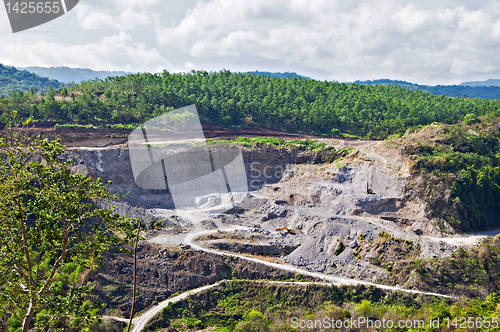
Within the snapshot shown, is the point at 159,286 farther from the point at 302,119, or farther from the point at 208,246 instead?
the point at 302,119

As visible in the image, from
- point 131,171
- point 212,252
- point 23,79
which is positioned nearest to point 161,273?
point 212,252

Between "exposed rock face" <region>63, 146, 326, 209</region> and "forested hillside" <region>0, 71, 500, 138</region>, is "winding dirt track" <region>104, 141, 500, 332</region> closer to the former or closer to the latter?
"exposed rock face" <region>63, 146, 326, 209</region>

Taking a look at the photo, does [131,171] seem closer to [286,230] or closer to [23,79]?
[286,230]

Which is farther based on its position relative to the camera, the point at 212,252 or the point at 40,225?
the point at 212,252

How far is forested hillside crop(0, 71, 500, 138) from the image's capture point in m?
60.0

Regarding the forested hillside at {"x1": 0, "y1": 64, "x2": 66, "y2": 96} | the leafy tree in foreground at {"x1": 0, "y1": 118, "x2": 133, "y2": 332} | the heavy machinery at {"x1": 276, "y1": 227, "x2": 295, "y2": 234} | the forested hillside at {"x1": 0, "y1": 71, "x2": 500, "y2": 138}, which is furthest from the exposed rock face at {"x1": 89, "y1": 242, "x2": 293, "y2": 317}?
the forested hillside at {"x1": 0, "y1": 64, "x2": 66, "y2": 96}

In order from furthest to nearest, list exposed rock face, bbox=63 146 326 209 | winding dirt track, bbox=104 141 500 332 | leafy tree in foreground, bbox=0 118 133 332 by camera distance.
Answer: exposed rock face, bbox=63 146 326 209 → winding dirt track, bbox=104 141 500 332 → leafy tree in foreground, bbox=0 118 133 332

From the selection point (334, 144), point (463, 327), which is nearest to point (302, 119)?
point (334, 144)

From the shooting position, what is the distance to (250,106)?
6769 centimetres

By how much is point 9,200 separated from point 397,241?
32699 mm

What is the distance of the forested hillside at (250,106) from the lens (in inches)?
2363

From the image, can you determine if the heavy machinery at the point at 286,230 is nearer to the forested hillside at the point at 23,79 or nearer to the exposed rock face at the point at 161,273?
the exposed rock face at the point at 161,273

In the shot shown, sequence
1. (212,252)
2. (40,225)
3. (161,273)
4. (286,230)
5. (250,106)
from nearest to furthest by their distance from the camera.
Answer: (40,225) < (161,273) < (212,252) < (286,230) < (250,106)

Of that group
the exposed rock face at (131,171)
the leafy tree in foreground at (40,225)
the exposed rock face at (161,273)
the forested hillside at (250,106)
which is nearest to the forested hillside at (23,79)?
the forested hillside at (250,106)
